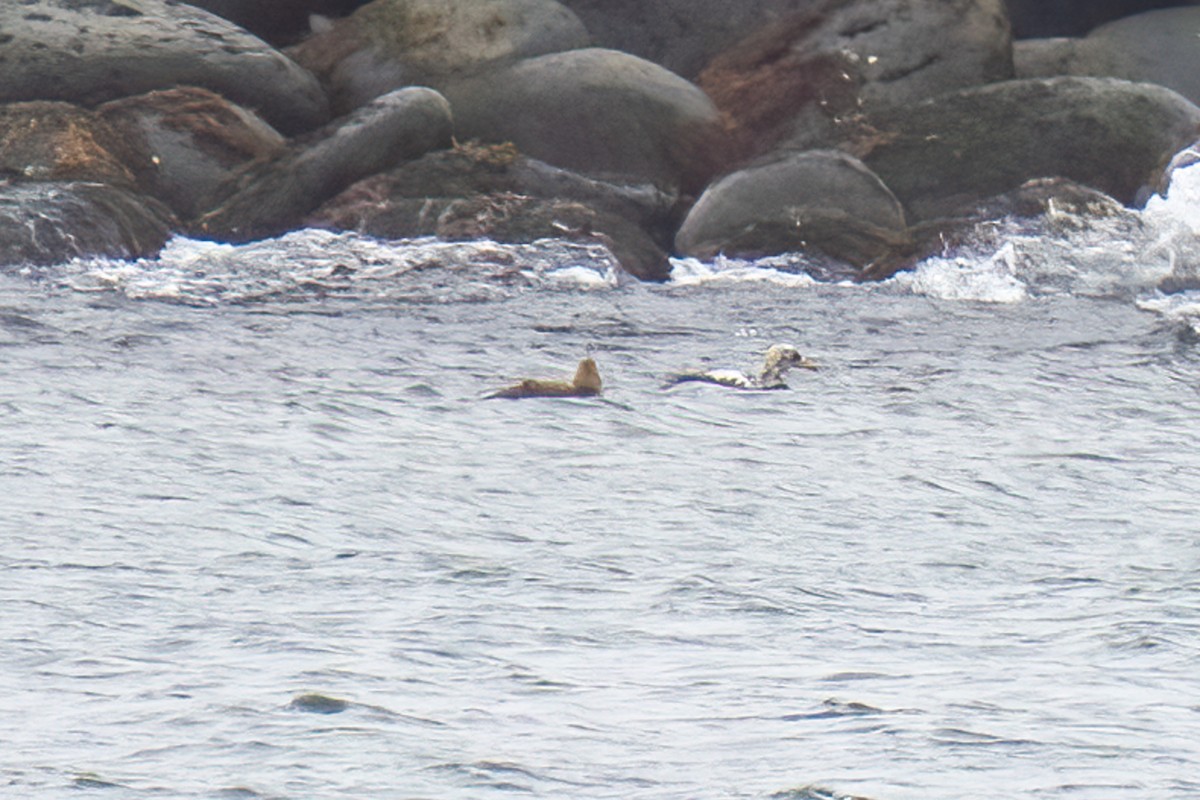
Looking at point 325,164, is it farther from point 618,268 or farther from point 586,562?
point 586,562

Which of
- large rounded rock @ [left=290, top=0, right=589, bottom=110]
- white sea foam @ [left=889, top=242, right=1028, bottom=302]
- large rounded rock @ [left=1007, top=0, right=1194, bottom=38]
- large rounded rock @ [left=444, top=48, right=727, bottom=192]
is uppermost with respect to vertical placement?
large rounded rock @ [left=1007, top=0, right=1194, bottom=38]

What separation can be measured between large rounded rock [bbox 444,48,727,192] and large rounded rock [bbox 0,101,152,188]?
2030 mm

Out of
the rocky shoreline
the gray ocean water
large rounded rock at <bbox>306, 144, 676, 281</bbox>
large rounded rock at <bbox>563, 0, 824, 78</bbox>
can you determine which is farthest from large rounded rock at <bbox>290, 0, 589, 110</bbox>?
the gray ocean water

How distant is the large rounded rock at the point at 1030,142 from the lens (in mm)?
10766

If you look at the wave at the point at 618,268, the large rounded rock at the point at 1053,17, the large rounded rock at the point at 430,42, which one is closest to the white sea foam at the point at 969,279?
the wave at the point at 618,268

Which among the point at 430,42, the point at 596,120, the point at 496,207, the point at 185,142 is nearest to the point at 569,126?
the point at 596,120

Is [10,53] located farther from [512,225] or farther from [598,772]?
[598,772]

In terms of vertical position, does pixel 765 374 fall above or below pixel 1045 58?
below

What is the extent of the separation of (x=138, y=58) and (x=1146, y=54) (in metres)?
6.85

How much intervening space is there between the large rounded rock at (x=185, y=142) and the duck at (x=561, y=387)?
13.6ft

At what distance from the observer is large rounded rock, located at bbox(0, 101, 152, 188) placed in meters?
10.0

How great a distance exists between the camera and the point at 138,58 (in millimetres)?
11031

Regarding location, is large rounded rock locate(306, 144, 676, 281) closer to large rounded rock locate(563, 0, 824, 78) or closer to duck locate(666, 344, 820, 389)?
duck locate(666, 344, 820, 389)

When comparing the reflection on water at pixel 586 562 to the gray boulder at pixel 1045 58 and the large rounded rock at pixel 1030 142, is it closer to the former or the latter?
the large rounded rock at pixel 1030 142
